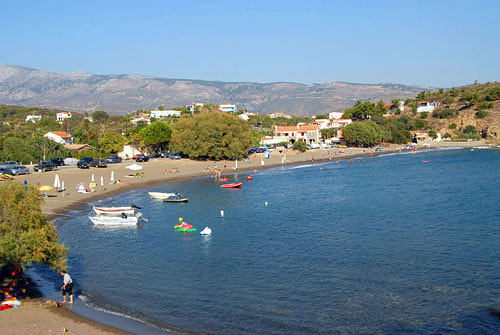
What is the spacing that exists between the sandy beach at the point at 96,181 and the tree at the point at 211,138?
1.92 metres

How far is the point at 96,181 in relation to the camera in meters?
56.0

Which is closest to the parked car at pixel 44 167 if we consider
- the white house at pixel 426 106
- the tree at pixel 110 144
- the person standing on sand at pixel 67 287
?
the tree at pixel 110 144

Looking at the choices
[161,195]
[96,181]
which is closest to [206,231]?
[161,195]

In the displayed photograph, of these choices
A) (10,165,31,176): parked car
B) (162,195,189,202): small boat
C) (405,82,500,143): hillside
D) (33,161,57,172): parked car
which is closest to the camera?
(162,195,189,202): small boat

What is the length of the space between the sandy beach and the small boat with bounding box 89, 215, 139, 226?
390 centimetres

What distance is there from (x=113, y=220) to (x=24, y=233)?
55.3ft

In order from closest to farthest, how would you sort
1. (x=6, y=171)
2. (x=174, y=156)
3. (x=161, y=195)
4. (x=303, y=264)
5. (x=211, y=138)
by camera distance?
(x=303, y=264) → (x=161, y=195) → (x=6, y=171) → (x=211, y=138) → (x=174, y=156)

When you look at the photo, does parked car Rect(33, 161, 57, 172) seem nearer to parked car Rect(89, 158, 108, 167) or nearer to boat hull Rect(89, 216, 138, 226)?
parked car Rect(89, 158, 108, 167)

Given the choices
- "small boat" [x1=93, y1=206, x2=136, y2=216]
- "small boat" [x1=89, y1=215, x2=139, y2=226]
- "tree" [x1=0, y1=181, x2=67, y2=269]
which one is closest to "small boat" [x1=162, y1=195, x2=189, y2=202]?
"small boat" [x1=93, y1=206, x2=136, y2=216]

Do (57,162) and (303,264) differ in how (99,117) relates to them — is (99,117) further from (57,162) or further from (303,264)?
(303,264)

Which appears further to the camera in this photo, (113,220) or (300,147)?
(300,147)

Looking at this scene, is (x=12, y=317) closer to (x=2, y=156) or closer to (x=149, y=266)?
(x=149, y=266)

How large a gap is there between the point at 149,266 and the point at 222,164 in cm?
5578

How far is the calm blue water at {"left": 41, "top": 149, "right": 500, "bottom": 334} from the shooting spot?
18797mm
